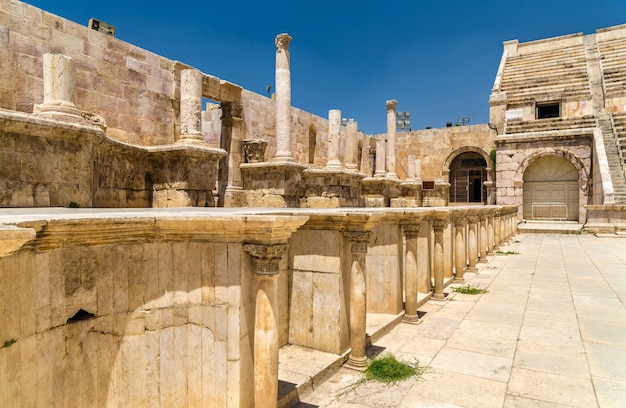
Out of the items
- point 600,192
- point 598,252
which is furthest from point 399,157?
point 598,252

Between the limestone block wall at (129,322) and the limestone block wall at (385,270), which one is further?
the limestone block wall at (385,270)

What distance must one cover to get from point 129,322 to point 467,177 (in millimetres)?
30628

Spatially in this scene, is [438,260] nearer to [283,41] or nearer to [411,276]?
[411,276]

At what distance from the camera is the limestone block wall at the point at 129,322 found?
245 centimetres

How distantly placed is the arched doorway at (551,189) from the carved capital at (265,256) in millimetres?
25126

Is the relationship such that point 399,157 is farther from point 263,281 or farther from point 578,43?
point 263,281

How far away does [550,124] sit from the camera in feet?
79.8

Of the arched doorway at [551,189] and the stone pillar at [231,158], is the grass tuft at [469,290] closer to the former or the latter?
the stone pillar at [231,158]

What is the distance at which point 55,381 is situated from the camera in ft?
8.41

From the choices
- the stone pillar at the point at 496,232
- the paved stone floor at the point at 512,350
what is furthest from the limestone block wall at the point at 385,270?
the stone pillar at the point at 496,232

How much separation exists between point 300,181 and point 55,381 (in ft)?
31.6

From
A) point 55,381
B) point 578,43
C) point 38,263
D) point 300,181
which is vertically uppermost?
point 578,43

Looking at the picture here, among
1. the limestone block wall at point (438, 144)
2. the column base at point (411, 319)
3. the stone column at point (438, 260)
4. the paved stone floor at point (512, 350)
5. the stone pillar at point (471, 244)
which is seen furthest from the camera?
the limestone block wall at point (438, 144)

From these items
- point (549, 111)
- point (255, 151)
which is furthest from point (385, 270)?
point (549, 111)
